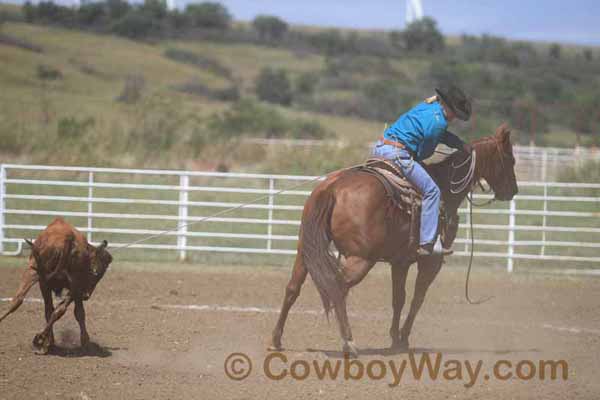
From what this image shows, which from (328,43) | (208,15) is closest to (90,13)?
(208,15)

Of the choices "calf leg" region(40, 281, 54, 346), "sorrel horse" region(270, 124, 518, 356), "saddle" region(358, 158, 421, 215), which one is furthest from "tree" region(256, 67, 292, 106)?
"calf leg" region(40, 281, 54, 346)

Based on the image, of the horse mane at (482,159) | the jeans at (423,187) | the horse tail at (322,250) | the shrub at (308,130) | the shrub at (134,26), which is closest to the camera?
the horse tail at (322,250)

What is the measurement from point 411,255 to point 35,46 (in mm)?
42910

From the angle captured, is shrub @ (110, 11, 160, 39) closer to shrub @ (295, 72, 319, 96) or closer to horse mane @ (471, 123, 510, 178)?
shrub @ (295, 72, 319, 96)

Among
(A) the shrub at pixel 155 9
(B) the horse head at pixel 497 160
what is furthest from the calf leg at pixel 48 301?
(A) the shrub at pixel 155 9

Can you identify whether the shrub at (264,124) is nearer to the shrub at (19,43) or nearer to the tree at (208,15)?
the shrub at (19,43)

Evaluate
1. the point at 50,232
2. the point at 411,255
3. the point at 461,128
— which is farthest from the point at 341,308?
the point at 461,128

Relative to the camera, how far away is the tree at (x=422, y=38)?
227 ft

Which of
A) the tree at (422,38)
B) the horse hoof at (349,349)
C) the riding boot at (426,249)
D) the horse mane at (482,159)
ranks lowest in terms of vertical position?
the horse hoof at (349,349)

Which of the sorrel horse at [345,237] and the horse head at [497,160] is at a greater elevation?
the horse head at [497,160]

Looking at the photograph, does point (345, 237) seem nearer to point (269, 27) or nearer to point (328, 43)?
point (328, 43)

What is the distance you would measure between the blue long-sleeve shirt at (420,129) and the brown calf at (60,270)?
2.67m

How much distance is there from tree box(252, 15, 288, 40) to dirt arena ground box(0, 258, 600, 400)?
63697 millimetres

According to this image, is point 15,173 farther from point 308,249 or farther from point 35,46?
point 35,46
